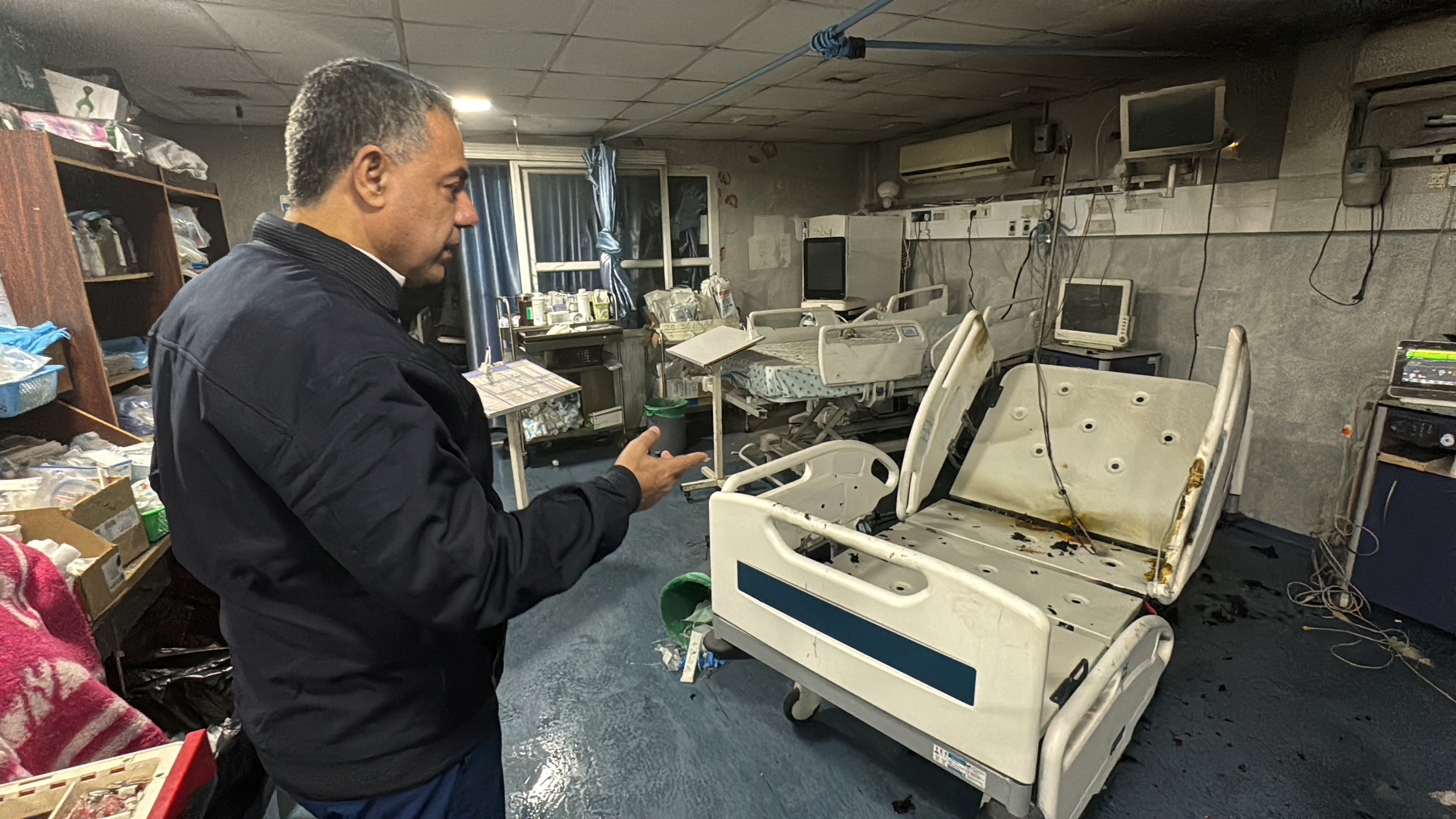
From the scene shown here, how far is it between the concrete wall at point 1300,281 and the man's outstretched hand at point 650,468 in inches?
142

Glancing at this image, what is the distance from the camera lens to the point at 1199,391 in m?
2.33

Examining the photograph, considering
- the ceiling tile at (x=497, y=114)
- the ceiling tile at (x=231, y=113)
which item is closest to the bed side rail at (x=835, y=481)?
the ceiling tile at (x=497, y=114)

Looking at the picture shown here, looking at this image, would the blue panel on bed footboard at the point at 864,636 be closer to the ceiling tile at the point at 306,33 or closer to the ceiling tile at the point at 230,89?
the ceiling tile at the point at 306,33

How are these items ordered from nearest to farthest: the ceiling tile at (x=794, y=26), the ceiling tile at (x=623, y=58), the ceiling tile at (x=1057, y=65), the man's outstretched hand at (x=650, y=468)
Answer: the man's outstretched hand at (x=650, y=468) < the ceiling tile at (x=794, y=26) < the ceiling tile at (x=623, y=58) < the ceiling tile at (x=1057, y=65)

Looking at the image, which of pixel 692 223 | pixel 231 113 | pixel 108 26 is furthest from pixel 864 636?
pixel 692 223

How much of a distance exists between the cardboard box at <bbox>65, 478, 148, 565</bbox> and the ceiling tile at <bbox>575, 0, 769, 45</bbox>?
2183 mm

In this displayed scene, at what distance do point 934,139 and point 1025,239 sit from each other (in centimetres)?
127

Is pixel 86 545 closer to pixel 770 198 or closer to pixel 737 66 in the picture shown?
pixel 737 66

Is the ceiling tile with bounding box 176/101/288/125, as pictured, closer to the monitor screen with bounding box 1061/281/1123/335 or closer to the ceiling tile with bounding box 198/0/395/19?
the ceiling tile with bounding box 198/0/395/19

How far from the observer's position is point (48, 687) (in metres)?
1.22

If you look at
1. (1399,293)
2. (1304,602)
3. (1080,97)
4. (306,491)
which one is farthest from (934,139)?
(306,491)

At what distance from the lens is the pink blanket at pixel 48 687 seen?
45.3 inches

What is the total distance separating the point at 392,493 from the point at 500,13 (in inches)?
97.0

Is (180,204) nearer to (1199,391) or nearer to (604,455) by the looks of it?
(604,455)
